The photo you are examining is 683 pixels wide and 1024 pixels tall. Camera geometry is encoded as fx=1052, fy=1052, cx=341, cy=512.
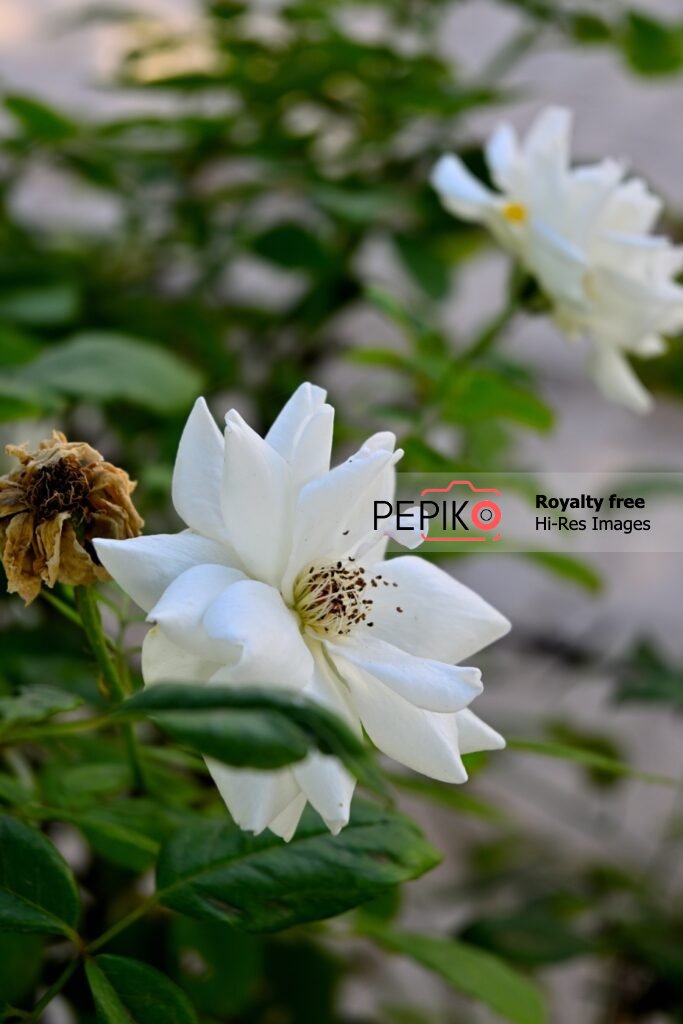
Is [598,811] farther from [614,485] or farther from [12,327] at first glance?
[12,327]

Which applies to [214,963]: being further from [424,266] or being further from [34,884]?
[424,266]

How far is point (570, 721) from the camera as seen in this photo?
2.88 feet

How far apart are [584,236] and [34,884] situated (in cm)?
33

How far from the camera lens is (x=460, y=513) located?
0.43 metres

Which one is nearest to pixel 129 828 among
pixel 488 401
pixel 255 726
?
pixel 255 726

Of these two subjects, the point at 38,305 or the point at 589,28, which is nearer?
the point at 38,305

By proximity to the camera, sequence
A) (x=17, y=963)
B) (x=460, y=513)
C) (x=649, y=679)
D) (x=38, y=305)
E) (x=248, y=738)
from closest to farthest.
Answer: (x=248, y=738)
(x=17, y=963)
(x=460, y=513)
(x=38, y=305)
(x=649, y=679)

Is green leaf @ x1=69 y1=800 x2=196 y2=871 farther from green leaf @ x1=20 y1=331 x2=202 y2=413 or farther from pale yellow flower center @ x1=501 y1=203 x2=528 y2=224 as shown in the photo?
pale yellow flower center @ x1=501 y1=203 x2=528 y2=224

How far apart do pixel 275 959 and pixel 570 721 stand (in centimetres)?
45

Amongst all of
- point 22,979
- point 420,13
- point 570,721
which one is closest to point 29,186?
point 420,13

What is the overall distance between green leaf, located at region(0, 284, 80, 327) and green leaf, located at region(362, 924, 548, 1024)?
32 centimetres

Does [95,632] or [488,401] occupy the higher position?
[488,401]

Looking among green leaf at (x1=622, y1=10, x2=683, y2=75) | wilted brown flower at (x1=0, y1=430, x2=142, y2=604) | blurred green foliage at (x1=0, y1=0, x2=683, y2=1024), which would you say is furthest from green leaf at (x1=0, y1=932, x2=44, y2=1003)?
green leaf at (x1=622, y1=10, x2=683, y2=75)

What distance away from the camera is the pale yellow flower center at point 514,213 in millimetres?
480
